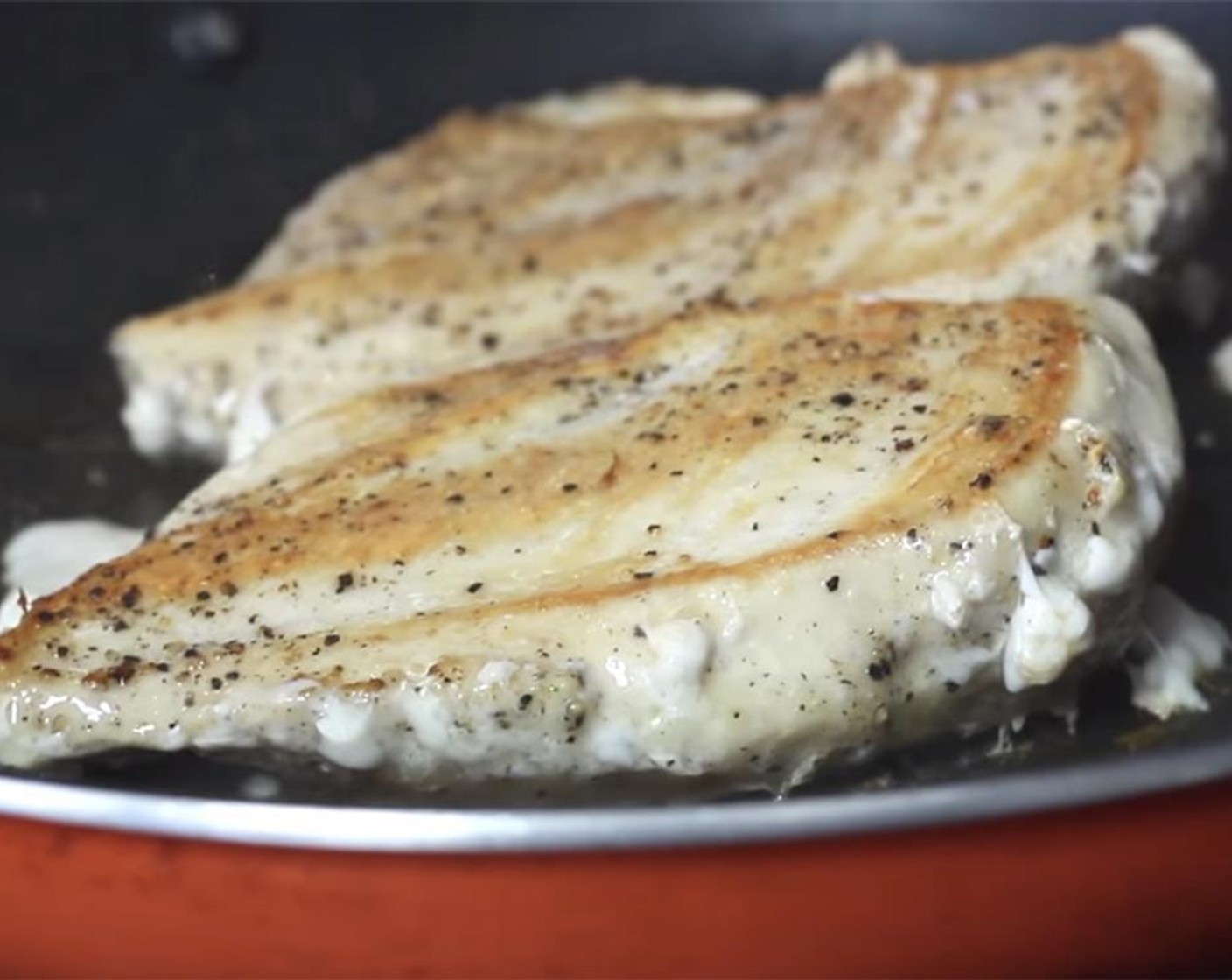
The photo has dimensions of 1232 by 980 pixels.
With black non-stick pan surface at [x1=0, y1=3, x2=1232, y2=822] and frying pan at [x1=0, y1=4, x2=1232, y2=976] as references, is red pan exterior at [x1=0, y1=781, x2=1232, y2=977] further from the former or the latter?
black non-stick pan surface at [x1=0, y1=3, x2=1232, y2=822]

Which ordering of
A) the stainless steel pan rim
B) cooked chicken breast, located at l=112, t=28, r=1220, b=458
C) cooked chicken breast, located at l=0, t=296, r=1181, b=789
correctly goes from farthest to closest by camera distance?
cooked chicken breast, located at l=112, t=28, r=1220, b=458 < cooked chicken breast, located at l=0, t=296, r=1181, b=789 < the stainless steel pan rim

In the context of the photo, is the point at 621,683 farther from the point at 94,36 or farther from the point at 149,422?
the point at 94,36

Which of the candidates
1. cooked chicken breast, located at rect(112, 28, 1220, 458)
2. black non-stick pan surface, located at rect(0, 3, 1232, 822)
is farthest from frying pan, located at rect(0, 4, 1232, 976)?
cooked chicken breast, located at rect(112, 28, 1220, 458)

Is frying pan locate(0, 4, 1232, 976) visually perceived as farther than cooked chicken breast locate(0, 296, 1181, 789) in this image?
No

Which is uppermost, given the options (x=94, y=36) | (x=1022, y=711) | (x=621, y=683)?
(x=94, y=36)

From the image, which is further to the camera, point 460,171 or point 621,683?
point 460,171

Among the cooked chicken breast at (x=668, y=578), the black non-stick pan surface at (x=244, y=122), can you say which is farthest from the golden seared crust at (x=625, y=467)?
the black non-stick pan surface at (x=244, y=122)

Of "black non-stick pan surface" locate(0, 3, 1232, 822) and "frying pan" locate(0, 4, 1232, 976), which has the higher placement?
"black non-stick pan surface" locate(0, 3, 1232, 822)

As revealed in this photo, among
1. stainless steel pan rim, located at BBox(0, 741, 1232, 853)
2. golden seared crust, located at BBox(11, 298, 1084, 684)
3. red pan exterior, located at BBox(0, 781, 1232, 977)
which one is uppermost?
golden seared crust, located at BBox(11, 298, 1084, 684)

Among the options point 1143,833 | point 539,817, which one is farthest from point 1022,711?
point 539,817
